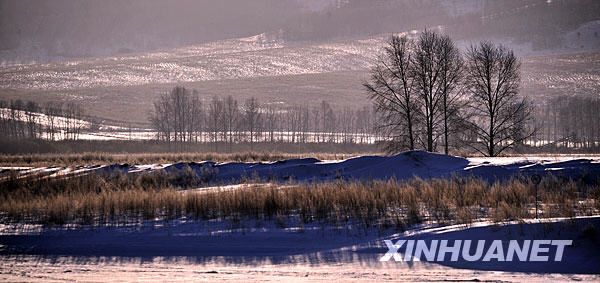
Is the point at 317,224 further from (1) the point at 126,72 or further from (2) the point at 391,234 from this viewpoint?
(1) the point at 126,72

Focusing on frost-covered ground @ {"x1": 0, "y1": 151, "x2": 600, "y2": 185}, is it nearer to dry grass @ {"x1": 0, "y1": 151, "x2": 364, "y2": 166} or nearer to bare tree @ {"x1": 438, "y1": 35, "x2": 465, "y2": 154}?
dry grass @ {"x1": 0, "y1": 151, "x2": 364, "y2": 166}

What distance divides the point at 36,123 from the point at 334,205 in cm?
10411

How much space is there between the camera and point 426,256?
31.7 feet

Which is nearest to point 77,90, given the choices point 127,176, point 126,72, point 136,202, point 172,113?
point 126,72

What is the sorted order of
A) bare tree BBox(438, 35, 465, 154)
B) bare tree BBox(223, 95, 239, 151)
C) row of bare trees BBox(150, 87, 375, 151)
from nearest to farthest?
bare tree BBox(438, 35, 465, 154), bare tree BBox(223, 95, 239, 151), row of bare trees BBox(150, 87, 375, 151)

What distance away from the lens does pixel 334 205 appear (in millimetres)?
14227

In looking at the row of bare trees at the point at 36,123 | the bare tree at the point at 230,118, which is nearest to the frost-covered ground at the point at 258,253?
the bare tree at the point at 230,118

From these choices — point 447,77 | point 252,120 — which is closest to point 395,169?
point 447,77

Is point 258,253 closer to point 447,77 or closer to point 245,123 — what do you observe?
point 447,77

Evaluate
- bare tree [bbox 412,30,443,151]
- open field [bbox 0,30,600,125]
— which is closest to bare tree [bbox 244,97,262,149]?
open field [bbox 0,30,600,125]

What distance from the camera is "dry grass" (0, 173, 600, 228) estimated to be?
13148 mm

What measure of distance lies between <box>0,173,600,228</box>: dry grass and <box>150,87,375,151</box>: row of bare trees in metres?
71.2

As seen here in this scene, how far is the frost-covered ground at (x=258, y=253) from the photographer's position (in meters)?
8.90

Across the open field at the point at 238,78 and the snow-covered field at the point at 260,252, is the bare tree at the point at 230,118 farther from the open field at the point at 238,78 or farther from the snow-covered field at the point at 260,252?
the snow-covered field at the point at 260,252
